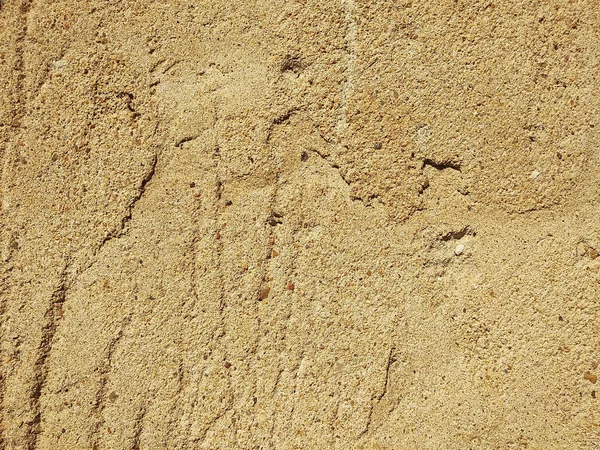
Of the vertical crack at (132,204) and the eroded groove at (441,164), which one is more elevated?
the vertical crack at (132,204)

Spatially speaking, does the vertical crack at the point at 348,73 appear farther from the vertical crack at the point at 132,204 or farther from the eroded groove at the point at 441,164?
the vertical crack at the point at 132,204

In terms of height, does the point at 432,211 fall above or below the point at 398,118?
below

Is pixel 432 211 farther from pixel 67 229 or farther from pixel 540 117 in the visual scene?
pixel 67 229

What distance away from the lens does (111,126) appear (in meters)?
1.07

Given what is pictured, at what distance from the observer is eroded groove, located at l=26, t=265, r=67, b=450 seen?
1047mm

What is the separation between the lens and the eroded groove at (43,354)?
1047mm

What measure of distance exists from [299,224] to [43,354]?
57 centimetres

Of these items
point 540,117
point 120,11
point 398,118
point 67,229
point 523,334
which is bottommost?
point 523,334

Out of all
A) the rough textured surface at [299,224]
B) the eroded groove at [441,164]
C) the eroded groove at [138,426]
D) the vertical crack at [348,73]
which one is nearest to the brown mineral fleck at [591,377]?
the rough textured surface at [299,224]

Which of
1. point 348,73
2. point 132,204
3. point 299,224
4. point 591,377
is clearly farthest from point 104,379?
point 591,377

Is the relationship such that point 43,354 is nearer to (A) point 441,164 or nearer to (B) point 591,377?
(A) point 441,164

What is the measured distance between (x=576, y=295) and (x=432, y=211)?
1.00 feet

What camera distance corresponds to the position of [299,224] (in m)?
1.03

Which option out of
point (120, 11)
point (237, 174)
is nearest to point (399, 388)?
point (237, 174)
